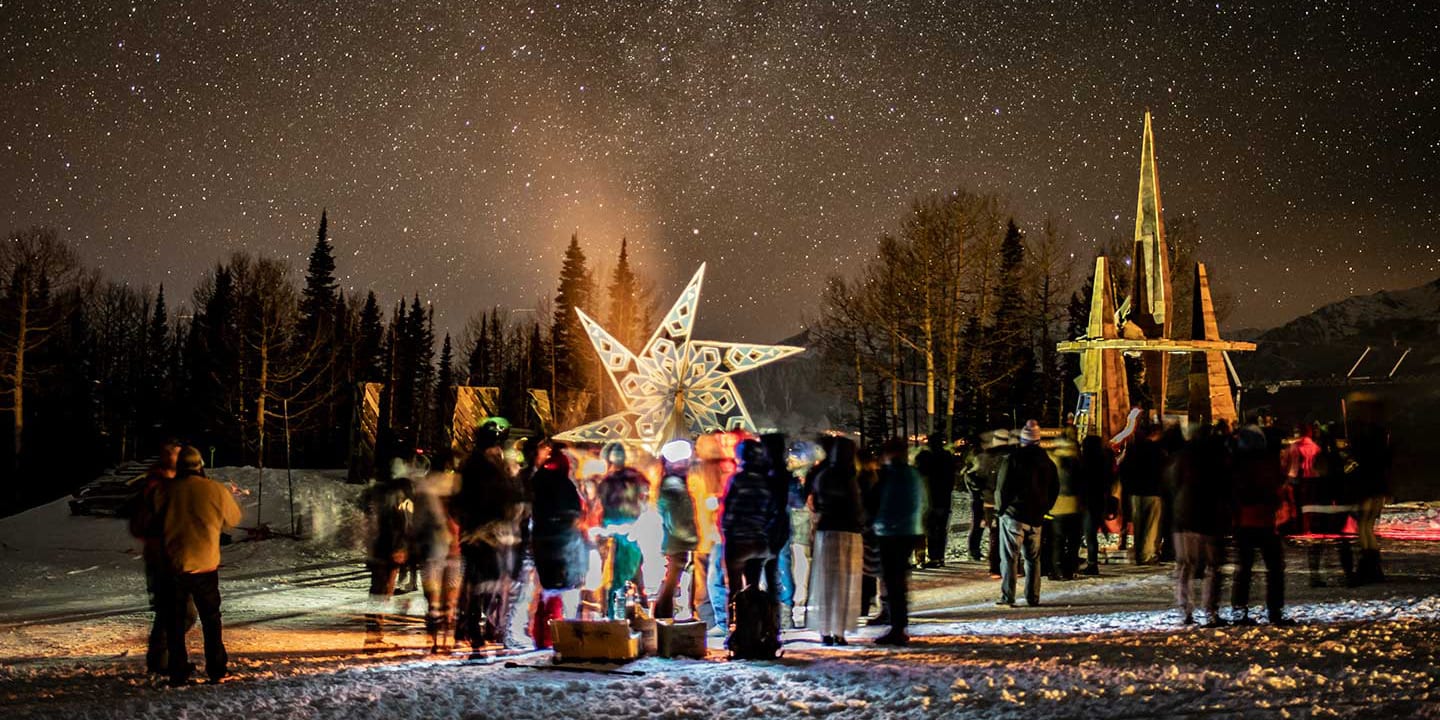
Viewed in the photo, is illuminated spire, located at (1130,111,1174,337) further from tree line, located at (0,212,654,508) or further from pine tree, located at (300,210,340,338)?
pine tree, located at (300,210,340,338)

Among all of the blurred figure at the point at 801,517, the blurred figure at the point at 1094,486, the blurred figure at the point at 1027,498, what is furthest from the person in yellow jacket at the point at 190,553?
the blurred figure at the point at 1094,486

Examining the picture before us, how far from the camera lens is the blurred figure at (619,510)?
10438 millimetres

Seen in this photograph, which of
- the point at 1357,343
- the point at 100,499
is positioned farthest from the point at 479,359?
the point at 1357,343

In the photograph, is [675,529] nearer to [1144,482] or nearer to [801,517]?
[801,517]

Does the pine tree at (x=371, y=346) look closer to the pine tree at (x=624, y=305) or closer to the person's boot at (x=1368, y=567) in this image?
the pine tree at (x=624, y=305)

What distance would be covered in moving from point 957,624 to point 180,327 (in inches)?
2886

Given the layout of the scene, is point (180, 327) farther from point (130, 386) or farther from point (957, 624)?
point (957, 624)

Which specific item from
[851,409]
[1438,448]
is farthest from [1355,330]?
[1438,448]

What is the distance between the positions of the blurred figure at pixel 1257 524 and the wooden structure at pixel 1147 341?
16267mm

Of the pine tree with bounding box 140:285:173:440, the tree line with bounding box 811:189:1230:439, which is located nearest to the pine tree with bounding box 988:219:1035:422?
the tree line with bounding box 811:189:1230:439

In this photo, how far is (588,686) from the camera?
25.7 ft

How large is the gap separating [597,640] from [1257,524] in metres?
5.66

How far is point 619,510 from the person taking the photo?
10453 mm

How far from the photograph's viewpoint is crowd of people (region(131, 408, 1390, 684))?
8609mm
